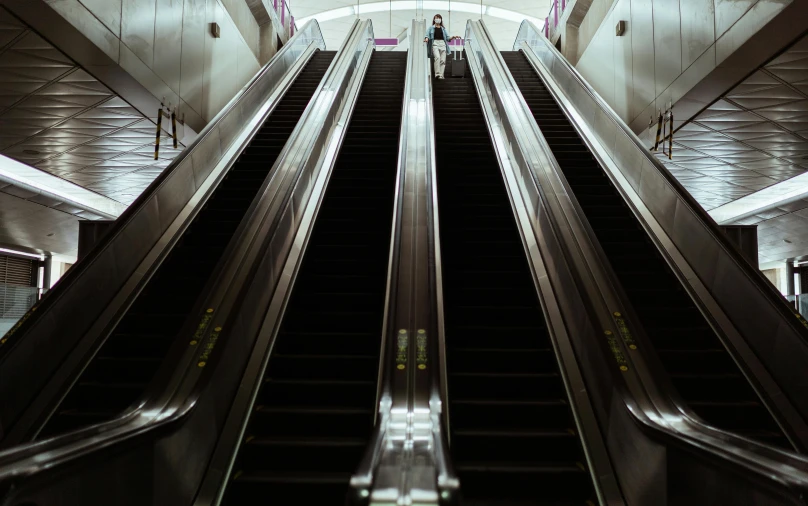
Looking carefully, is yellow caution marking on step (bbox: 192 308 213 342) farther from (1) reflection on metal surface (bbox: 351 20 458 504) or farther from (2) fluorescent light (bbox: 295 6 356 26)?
(2) fluorescent light (bbox: 295 6 356 26)

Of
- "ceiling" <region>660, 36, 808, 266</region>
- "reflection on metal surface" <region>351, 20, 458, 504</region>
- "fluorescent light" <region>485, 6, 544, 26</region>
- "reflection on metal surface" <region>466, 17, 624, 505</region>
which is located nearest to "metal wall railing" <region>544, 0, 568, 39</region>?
"reflection on metal surface" <region>466, 17, 624, 505</region>

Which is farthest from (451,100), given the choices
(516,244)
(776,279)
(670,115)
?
(776,279)

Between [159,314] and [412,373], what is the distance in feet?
7.86

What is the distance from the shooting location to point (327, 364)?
4.16 meters

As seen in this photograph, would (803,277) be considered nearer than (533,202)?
No

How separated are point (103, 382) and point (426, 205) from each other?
10.4 feet

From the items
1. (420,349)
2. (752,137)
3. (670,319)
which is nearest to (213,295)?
(420,349)

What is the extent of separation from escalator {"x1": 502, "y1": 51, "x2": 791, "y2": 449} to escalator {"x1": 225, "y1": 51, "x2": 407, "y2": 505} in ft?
6.93

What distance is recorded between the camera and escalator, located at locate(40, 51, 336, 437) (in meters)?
3.89

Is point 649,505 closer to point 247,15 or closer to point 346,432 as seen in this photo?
point 346,432

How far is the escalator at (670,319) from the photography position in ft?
12.3

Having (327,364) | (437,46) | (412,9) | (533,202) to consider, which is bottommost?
(327,364)

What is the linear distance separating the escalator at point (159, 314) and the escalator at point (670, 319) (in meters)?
3.48

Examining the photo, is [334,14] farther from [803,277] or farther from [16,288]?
[803,277]
